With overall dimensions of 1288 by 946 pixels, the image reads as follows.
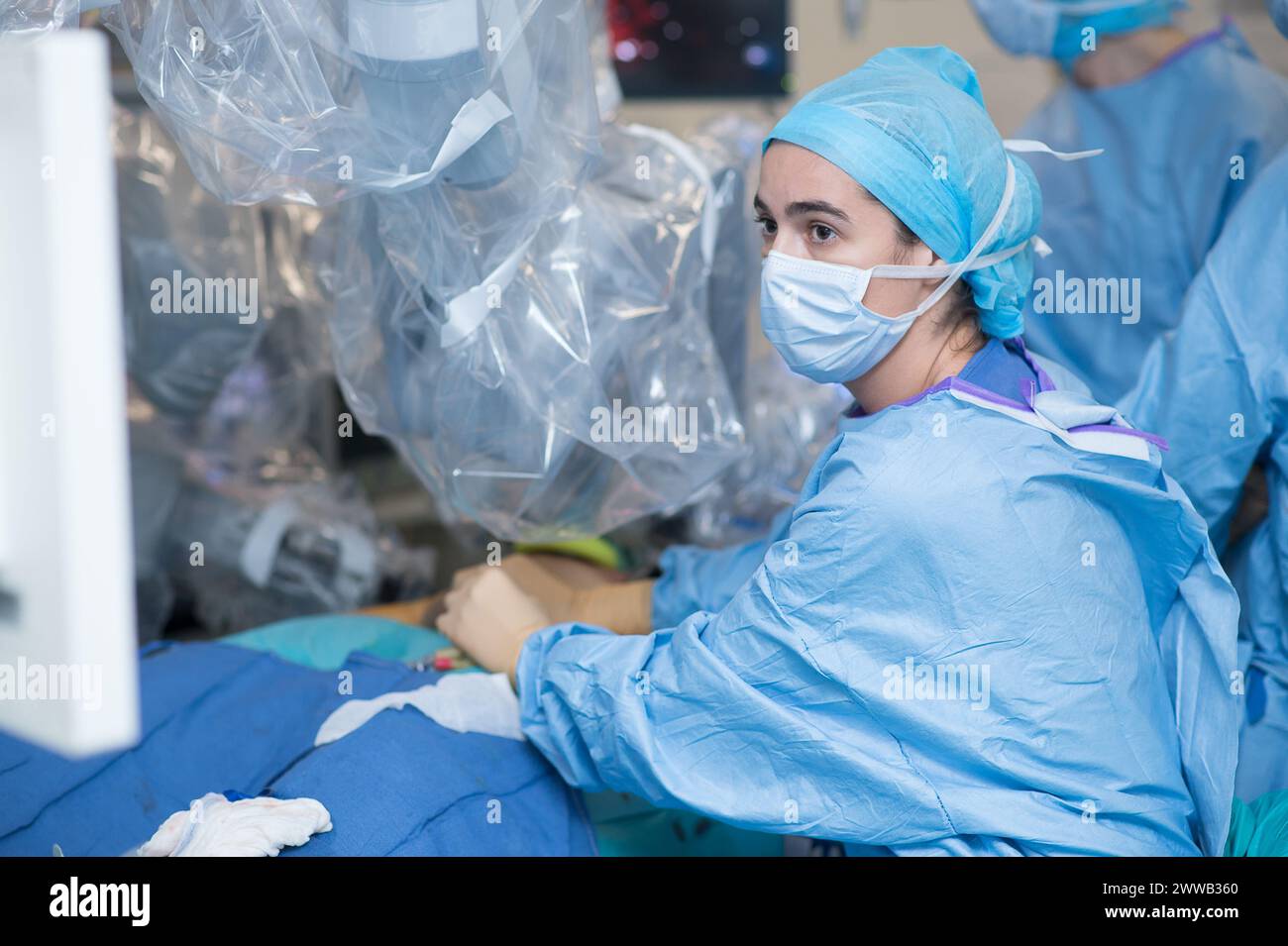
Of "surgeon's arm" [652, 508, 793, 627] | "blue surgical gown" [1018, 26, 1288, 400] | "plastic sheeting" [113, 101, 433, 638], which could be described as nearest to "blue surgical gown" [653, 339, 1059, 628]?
"surgeon's arm" [652, 508, 793, 627]

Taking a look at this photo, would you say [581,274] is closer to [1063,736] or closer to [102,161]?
[1063,736]

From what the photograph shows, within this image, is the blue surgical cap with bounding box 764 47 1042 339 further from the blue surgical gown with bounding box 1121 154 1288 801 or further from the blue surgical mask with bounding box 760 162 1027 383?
the blue surgical gown with bounding box 1121 154 1288 801

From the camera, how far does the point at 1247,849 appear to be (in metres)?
1.31

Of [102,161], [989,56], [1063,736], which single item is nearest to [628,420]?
[1063,736]

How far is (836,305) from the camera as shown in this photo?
1.22 metres

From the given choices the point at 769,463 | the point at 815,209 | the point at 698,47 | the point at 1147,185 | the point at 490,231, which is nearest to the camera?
the point at 815,209

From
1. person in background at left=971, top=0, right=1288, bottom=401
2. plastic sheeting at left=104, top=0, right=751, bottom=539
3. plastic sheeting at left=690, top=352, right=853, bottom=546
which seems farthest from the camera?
plastic sheeting at left=690, top=352, right=853, bottom=546

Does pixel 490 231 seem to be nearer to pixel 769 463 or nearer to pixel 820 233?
pixel 820 233

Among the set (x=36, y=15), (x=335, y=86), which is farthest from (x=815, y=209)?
(x=36, y=15)

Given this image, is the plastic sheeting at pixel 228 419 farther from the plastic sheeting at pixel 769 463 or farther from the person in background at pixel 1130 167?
the person in background at pixel 1130 167

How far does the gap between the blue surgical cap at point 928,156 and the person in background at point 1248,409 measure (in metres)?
0.33

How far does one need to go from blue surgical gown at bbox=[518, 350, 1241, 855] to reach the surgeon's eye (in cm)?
19

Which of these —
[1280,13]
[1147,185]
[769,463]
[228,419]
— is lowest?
[769,463]

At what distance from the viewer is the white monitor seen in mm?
537
